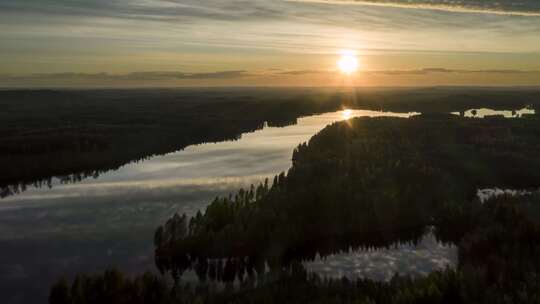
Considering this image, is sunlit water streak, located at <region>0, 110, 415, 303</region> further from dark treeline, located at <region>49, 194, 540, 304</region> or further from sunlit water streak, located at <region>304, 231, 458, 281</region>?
sunlit water streak, located at <region>304, 231, 458, 281</region>

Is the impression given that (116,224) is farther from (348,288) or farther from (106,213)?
(348,288)

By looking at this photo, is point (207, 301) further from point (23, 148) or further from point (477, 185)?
point (23, 148)

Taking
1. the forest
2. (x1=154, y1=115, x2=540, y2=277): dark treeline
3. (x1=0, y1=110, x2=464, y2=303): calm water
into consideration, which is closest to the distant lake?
(x1=0, y1=110, x2=464, y2=303): calm water

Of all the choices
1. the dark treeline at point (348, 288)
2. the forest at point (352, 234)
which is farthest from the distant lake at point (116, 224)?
the dark treeline at point (348, 288)

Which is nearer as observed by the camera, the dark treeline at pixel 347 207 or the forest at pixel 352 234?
the forest at pixel 352 234

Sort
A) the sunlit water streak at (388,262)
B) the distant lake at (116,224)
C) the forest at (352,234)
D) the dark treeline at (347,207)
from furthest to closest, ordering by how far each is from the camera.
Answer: the dark treeline at (347,207) → the distant lake at (116,224) → the sunlit water streak at (388,262) → the forest at (352,234)

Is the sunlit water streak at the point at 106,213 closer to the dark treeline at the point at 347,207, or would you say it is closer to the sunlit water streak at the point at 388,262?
the dark treeline at the point at 347,207
